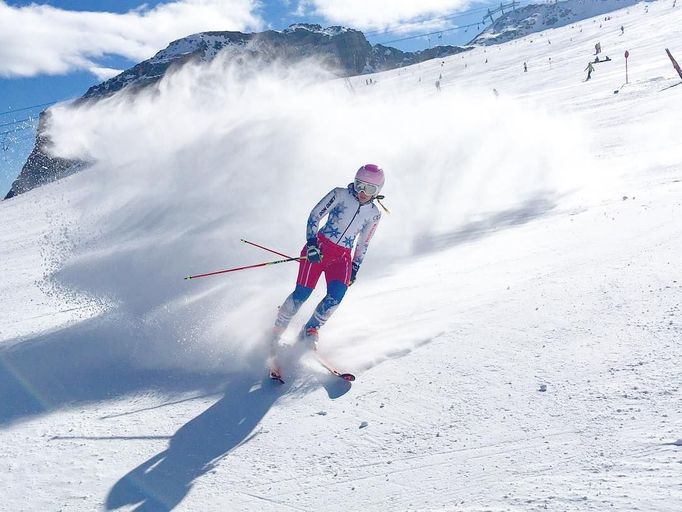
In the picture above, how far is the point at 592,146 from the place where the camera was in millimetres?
11328

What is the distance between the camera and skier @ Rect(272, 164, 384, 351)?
16.8ft

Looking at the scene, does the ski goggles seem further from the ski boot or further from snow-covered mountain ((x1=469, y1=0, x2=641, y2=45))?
snow-covered mountain ((x1=469, y1=0, x2=641, y2=45))

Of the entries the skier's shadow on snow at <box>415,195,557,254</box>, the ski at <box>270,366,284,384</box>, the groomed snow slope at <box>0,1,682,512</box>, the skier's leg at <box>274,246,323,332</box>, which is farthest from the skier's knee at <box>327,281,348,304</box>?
the skier's shadow on snow at <box>415,195,557,254</box>

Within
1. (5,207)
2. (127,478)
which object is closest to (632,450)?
(127,478)

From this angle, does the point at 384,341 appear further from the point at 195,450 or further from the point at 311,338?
the point at 195,450

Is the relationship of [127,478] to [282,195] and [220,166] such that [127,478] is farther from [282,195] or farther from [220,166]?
[220,166]

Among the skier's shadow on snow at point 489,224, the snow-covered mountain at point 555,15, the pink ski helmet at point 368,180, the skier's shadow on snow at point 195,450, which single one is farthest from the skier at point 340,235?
the snow-covered mountain at point 555,15

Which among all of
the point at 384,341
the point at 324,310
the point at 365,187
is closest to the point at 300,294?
the point at 324,310

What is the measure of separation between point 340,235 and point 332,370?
1.43m

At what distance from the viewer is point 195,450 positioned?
363 cm

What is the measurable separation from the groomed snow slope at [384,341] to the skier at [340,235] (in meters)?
0.51

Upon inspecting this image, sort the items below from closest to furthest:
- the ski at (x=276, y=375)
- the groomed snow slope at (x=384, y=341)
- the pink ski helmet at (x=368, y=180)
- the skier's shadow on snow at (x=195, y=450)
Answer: the groomed snow slope at (x=384, y=341) < the skier's shadow on snow at (x=195, y=450) < the ski at (x=276, y=375) < the pink ski helmet at (x=368, y=180)

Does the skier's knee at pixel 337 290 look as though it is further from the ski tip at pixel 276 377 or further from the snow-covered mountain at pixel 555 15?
the snow-covered mountain at pixel 555 15

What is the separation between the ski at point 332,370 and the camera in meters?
4.23
